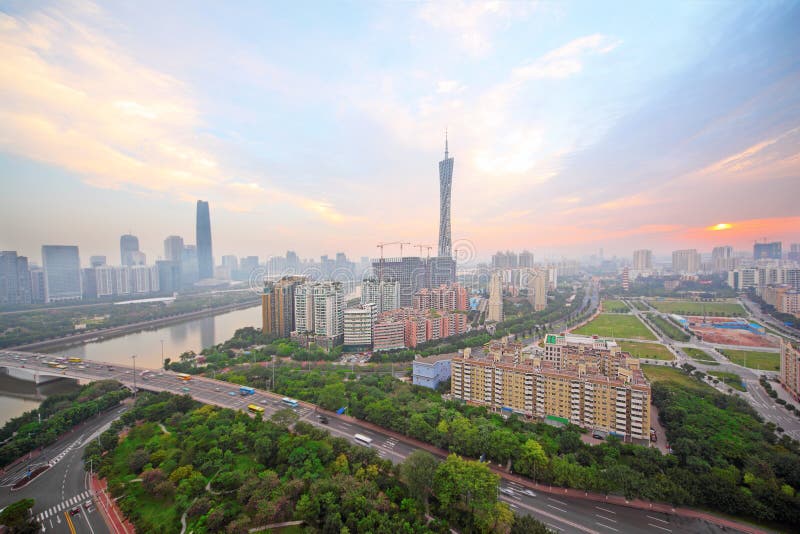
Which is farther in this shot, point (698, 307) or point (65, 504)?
point (698, 307)

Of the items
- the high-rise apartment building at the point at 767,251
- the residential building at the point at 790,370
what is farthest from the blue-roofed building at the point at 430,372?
the high-rise apartment building at the point at 767,251

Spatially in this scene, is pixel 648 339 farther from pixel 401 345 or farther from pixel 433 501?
pixel 433 501

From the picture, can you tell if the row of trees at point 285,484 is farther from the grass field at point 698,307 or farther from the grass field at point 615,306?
the grass field at point 698,307

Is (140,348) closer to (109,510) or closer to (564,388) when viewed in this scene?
(109,510)

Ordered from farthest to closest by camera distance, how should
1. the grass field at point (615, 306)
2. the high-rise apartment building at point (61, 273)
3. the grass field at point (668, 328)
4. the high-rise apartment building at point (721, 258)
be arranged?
the high-rise apartment building at point (721, 258) < the high-rise apartment building at point (61, 273) < the grass field at point (615, 306) < the grass field at point (668, 328)

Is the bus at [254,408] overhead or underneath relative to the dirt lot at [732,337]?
overhead

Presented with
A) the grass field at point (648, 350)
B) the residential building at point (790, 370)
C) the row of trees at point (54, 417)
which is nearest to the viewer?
the row of trees at point (54, 417)

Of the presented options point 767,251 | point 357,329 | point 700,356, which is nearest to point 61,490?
point 357,329
